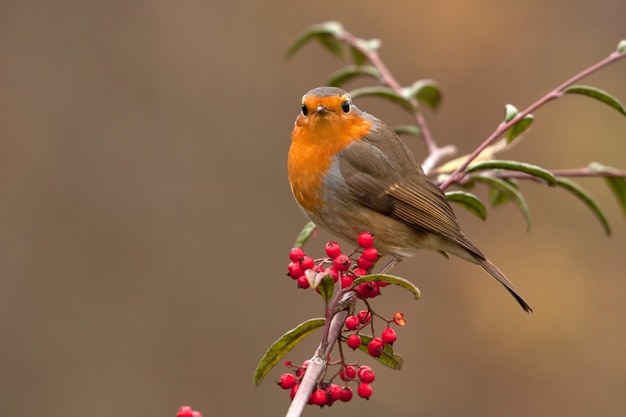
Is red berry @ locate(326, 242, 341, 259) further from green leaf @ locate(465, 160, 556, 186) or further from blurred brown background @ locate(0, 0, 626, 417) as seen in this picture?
blurred brown background @ locate(0, 0, 626, 417)

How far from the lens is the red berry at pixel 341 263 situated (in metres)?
2.14

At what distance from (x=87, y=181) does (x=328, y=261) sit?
392 centimetres

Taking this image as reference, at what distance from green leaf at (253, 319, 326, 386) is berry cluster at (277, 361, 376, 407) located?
0.16 feet

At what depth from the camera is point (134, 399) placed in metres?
5.35

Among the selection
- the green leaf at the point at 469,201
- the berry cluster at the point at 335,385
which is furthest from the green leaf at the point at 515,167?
the berry cluster at the point at 335,385

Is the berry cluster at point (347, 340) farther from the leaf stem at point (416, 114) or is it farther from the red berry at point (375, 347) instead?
the leaf stem at point (416, 114)

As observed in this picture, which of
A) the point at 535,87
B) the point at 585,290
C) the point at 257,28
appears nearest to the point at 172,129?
the point at 257,28

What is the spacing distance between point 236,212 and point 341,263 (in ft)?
12.3

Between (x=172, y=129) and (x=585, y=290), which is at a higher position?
(x=172, y=129)

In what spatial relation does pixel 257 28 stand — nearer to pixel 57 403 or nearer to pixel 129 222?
pixel 129 222

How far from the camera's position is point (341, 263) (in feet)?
7.03

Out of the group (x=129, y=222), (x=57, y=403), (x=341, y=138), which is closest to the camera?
(x=341, y=138)

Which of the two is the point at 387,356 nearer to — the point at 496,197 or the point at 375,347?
the point at 375,347

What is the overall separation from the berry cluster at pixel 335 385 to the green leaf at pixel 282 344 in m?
0.05
